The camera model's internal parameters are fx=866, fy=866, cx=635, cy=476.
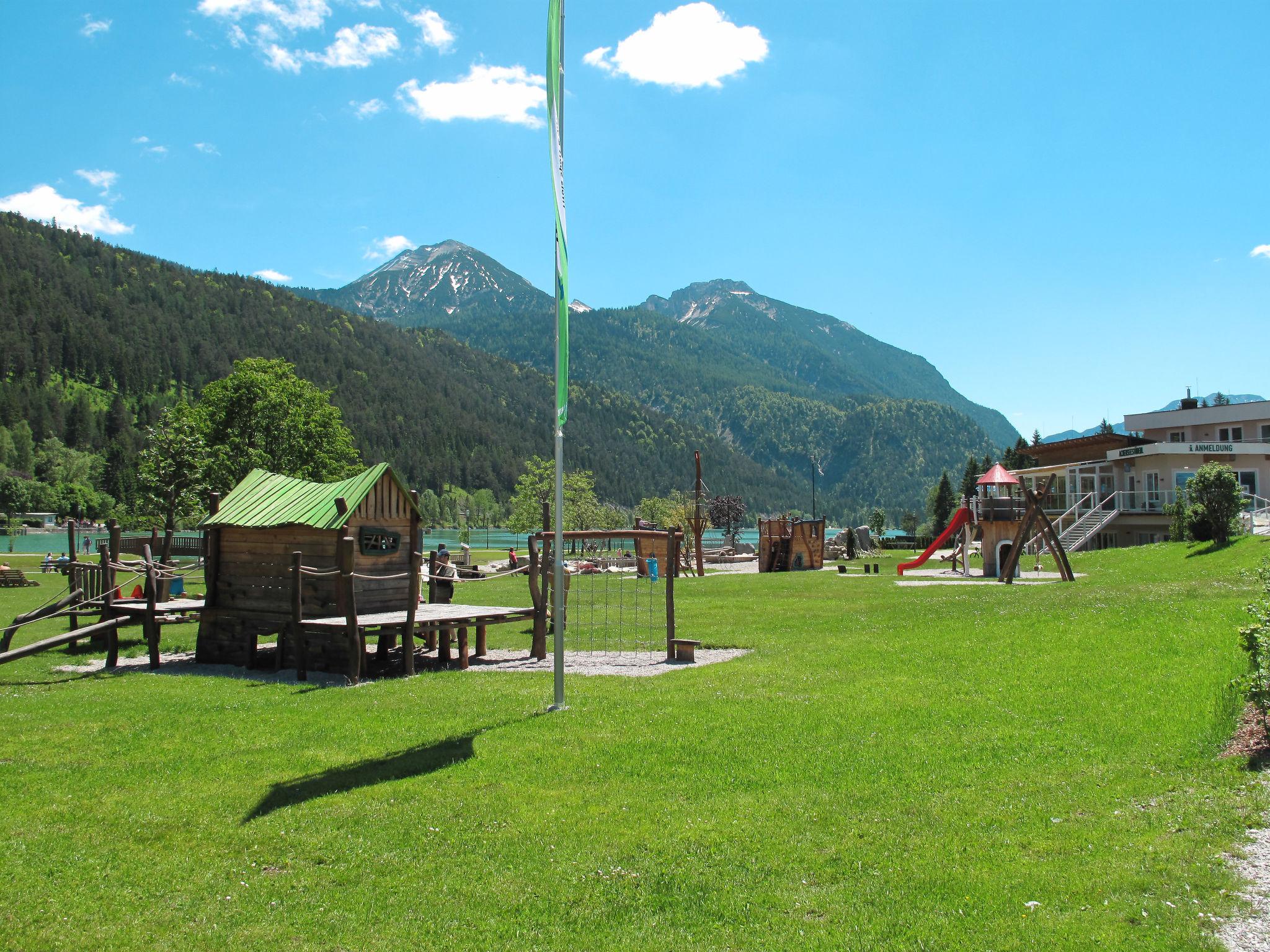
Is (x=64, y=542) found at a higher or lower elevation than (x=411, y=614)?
lower

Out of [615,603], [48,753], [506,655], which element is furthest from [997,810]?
[615,603]

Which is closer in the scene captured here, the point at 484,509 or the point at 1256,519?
the point at 1256,519

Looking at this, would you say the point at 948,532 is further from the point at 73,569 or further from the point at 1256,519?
the point at 73,569

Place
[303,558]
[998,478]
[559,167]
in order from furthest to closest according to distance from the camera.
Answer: [998,478], [303,558], [559,167]

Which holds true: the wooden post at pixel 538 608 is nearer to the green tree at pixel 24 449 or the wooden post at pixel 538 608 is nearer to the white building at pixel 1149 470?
the white building at pixel 1149 470

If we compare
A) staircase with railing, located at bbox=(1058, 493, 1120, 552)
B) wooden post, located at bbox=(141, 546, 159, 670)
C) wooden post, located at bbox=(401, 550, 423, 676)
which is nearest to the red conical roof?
staircase with railing, located at bbox=(1058, 493, 1120, 552)

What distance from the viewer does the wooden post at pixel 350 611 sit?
1398 centimetres

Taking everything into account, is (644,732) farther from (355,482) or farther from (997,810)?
(355,482)

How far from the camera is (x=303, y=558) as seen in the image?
16.3 metres

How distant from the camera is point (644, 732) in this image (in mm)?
9453

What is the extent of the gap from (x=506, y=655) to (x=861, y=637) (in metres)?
6.95

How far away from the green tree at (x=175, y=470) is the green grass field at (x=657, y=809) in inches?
1363

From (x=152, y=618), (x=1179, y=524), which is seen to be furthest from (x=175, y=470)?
(x=1179, y=524)

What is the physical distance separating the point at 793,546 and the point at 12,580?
34303 mm
